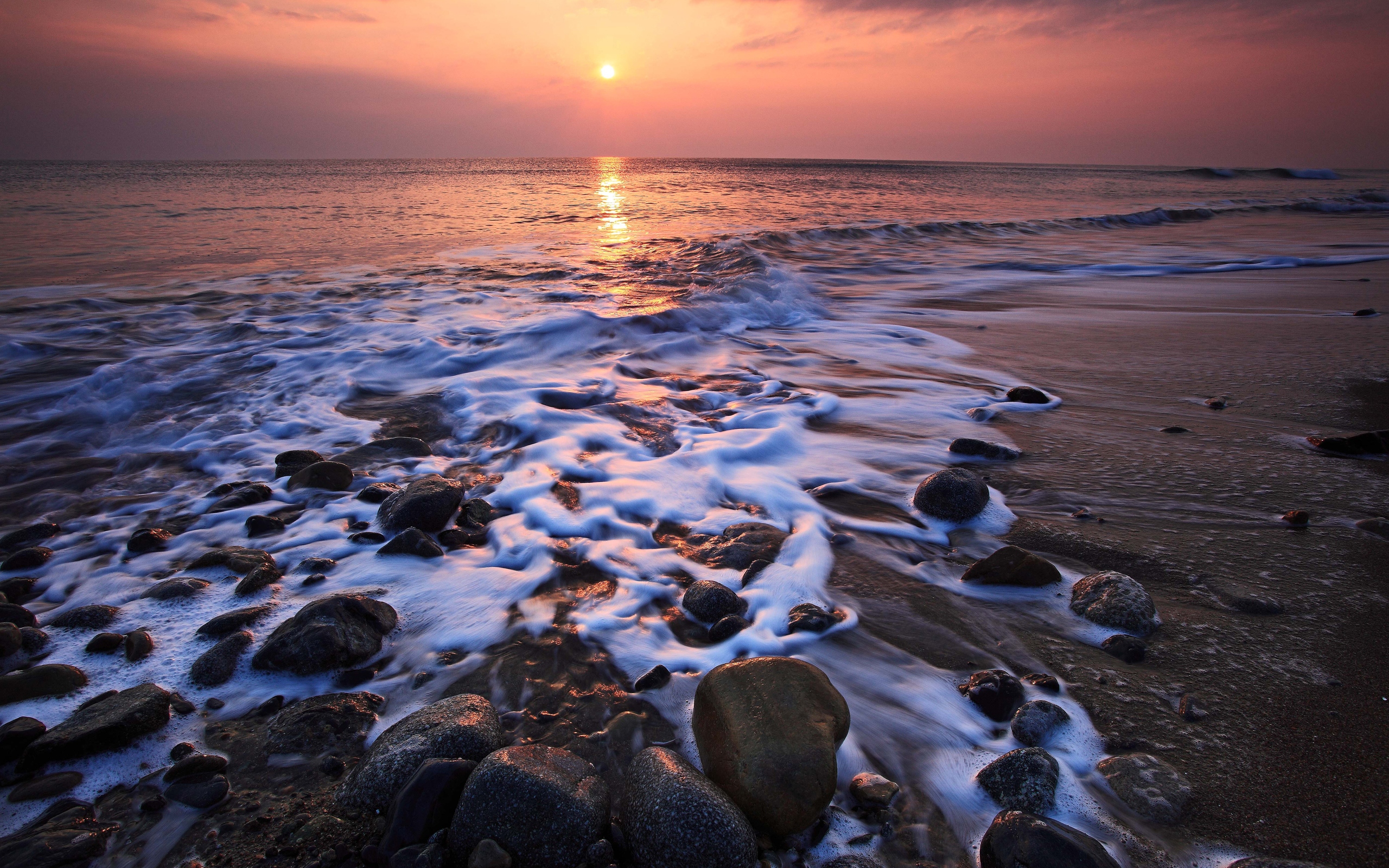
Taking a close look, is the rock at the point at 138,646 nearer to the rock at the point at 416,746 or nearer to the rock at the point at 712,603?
the rock at the point at 416,746

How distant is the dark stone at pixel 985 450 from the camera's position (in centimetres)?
372

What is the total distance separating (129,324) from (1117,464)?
29.5 feet

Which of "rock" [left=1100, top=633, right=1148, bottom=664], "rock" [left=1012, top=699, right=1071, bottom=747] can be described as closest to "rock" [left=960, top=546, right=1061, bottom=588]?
"rock" [left=1100, top=633, right=1148, bottom=664]

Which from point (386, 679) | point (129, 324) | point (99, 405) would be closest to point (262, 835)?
point (386, 679)

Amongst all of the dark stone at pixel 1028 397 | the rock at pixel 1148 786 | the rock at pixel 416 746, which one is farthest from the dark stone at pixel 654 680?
the dark stone at pixel 1028 397

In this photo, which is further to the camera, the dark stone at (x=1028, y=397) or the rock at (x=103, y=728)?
the dark stone at (x=1028, y=397)

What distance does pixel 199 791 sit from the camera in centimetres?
173

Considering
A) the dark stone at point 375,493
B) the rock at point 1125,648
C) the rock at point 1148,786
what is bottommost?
the dark stone at point 375,493

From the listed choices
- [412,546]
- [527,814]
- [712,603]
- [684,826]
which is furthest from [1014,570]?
[412,546]

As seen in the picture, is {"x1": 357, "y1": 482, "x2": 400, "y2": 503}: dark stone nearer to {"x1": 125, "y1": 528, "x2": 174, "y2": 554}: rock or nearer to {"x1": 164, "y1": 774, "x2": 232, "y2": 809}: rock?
{"x1": 125, "y1": 528, "x2": 174, "y2": 554}: rock

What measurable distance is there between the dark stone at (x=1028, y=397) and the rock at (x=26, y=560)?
5363 millimetres

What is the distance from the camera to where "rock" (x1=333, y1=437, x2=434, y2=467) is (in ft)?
13.0

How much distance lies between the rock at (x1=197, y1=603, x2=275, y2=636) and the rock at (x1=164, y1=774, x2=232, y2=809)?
0.69 m

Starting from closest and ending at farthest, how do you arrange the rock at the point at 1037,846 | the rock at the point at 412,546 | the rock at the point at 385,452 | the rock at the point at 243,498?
the rock at the point at 1037,846 < the rock at the point at 412,546 < the rock at the point at 243,498 < the rock at the point at 385,452
